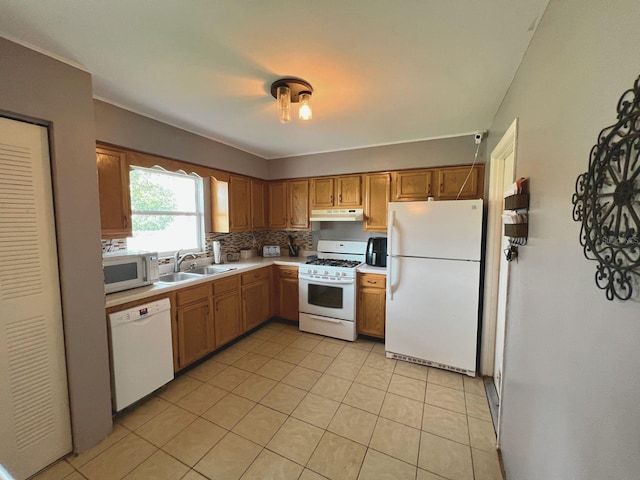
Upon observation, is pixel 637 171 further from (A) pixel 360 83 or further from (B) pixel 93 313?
(B) pixel 93 313

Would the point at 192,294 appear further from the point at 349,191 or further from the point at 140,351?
the point at 349,191

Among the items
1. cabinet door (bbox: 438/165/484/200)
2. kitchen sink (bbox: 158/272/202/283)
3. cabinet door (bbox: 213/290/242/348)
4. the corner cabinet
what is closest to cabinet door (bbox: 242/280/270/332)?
cabinet door (bbox: 213/290/242/348)

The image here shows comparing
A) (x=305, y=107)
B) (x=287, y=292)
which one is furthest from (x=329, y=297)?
(x=305, y=107)

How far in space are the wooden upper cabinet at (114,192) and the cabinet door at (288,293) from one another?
184 centimetres

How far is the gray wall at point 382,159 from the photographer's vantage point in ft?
9.24

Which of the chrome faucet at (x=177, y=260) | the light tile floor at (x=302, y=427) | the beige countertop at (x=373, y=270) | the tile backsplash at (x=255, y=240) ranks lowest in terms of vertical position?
the light tile floor at (x=302, y=427)

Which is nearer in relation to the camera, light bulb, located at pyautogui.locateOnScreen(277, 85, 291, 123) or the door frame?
light bulb, located at pyautogui.locateOnScreen(277, 85, 291, 123)

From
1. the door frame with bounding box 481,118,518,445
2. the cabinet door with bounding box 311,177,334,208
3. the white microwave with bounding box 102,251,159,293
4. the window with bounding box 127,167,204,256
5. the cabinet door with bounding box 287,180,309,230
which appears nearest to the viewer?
the white microwave with bounding box 102,251,159,293

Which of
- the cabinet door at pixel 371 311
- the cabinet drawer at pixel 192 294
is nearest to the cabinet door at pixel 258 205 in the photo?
the cabinet drawer at pixel 192 294

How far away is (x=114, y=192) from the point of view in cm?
215

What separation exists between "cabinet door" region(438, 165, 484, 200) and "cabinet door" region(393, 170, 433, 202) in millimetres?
134

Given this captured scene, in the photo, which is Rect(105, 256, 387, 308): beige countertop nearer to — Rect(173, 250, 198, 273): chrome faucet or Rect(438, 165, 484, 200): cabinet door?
Rect(173, 250, 198, 273): chrome faucet

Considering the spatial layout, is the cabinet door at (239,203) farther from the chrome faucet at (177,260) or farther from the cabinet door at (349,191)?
the cabinet door at (349,191)

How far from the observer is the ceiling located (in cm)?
116
